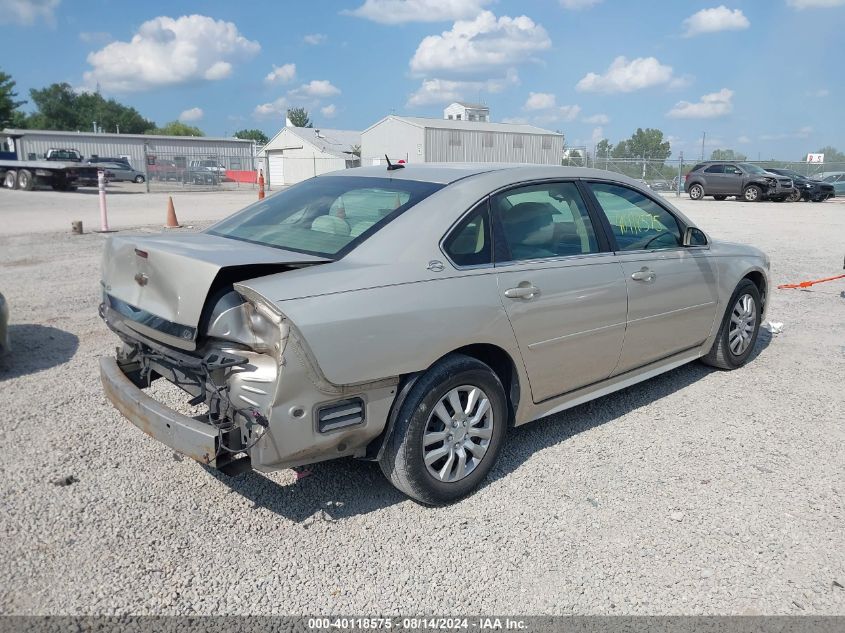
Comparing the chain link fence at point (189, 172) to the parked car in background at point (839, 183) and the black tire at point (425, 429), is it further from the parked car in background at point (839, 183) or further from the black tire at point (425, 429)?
the black tire at point (425, 429)

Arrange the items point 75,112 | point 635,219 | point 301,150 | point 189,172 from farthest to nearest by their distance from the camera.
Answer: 1. point 75,112
2. point 301,150
3. point 189,172
4. point 635,219

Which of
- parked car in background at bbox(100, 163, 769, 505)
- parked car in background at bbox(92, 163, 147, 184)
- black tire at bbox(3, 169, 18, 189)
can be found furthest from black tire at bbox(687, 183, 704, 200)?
parked car in background at bbox(92, 163, 147, 184)

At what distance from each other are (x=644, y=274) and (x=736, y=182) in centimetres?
2463

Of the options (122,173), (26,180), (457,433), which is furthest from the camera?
(122,173)

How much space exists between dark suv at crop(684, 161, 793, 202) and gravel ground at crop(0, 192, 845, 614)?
23331 millimetres

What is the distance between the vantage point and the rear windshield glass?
344cm

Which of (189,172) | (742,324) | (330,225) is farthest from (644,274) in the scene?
(189,172)

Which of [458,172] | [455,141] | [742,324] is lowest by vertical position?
[742,324]

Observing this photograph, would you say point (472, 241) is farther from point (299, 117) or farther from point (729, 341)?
point (299, 117)

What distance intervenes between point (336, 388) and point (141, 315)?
1.08m

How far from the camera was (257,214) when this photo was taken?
4133 millimetres

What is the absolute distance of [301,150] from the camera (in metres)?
60.6

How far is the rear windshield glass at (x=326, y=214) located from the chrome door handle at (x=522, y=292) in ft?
2.20

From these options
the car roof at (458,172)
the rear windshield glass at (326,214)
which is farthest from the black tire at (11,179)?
the car roof at (458,172)
